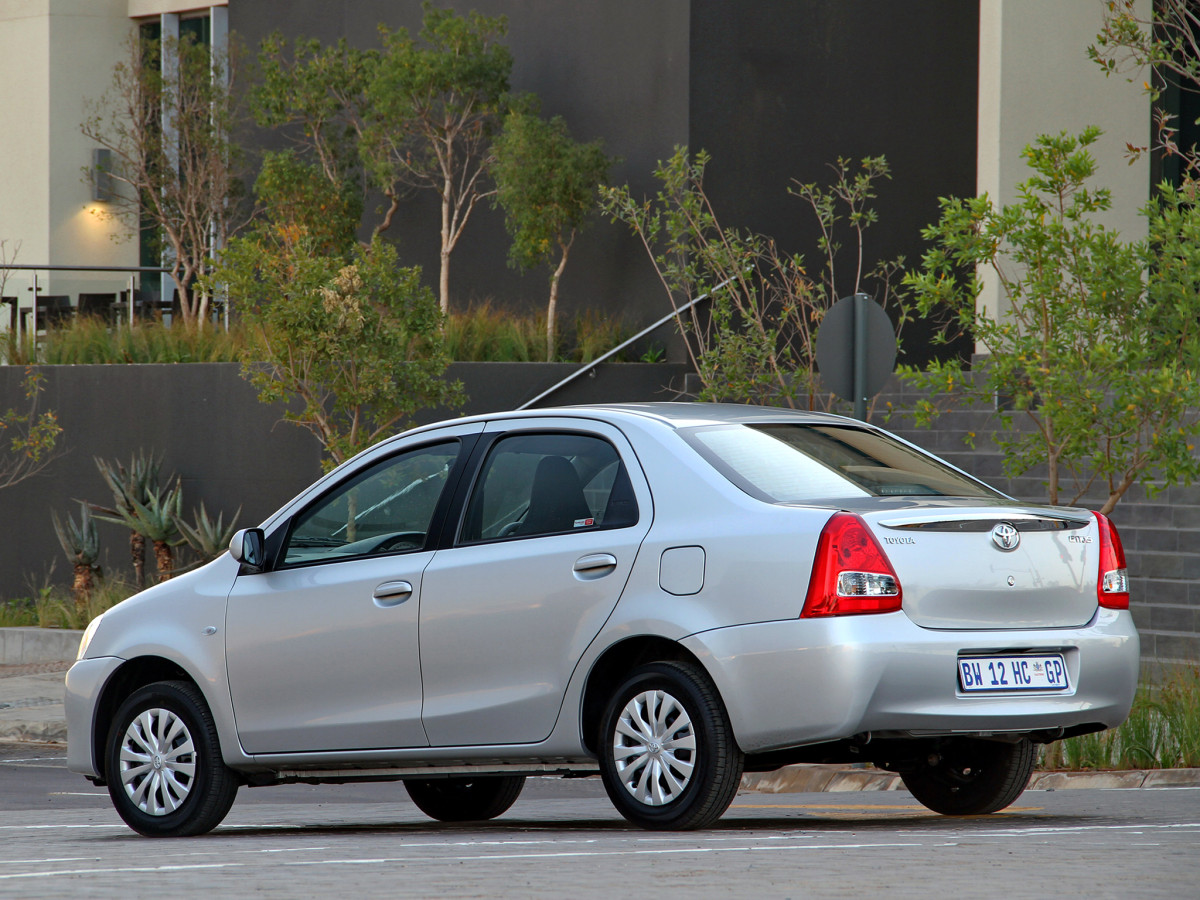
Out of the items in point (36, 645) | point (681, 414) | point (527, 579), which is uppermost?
point (681, 414)

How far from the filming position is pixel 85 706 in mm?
8031

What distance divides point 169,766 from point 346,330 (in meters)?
7.93

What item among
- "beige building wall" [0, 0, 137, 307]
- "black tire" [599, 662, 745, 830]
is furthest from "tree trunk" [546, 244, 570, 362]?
"black tire" [599, 662, 745, 830]

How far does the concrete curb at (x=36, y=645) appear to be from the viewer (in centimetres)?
1742

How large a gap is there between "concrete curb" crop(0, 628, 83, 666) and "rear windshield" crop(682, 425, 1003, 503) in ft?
38.0

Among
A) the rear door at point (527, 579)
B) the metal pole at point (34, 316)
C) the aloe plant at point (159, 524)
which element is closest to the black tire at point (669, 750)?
the rear door at point (527, 579)

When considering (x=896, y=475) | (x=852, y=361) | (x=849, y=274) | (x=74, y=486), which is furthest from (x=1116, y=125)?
(x=896, y=475)

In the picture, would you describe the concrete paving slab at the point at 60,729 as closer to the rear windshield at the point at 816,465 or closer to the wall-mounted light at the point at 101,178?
the rear windshield at the point at 816,465

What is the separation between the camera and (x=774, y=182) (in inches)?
848

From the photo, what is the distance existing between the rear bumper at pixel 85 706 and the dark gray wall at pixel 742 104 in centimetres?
1358

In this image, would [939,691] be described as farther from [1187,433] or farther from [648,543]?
[1187,433]

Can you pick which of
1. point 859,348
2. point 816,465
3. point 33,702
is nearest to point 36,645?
point 33,702

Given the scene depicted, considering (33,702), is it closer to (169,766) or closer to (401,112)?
(169,766)

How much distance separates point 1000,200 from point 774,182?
304cm
